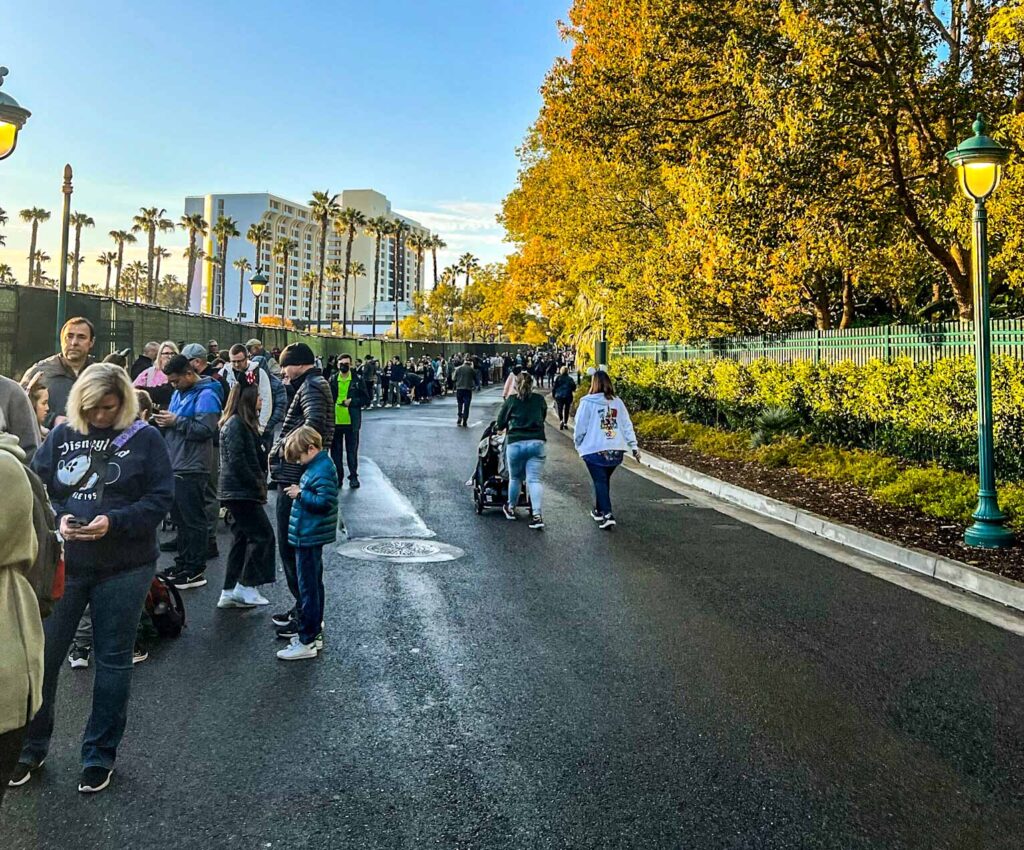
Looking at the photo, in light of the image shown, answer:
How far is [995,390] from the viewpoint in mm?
10328

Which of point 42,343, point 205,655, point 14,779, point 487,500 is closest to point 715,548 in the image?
point 487,500

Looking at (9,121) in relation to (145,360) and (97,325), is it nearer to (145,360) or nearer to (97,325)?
(145,360)

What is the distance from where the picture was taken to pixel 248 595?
19.9 feet

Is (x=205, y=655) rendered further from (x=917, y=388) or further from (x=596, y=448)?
(x=917, y=388)

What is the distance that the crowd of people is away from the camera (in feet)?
7.84

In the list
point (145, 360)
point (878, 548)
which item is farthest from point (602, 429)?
point (145, 360)

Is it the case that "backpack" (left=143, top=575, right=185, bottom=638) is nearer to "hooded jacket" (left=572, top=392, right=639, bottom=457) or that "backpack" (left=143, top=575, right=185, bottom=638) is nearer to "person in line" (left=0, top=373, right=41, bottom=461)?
"person in line" (left=0, top=373, right=41, bottom=461)

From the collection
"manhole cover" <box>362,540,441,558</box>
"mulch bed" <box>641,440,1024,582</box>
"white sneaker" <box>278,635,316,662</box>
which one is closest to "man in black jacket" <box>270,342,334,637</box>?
"white sneaker" <box>278,635,316,662</box>

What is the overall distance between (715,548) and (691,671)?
146 inches

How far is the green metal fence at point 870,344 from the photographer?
10.8 metres

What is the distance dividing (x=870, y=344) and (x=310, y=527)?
37.6 feet

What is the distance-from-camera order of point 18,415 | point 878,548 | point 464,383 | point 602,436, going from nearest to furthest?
1. point 18,415
2. point 878,548
3. point 602,436
4. point 464,383

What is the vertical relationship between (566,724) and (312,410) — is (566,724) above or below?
below

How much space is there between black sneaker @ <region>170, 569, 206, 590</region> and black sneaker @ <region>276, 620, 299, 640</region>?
5.06 ft
